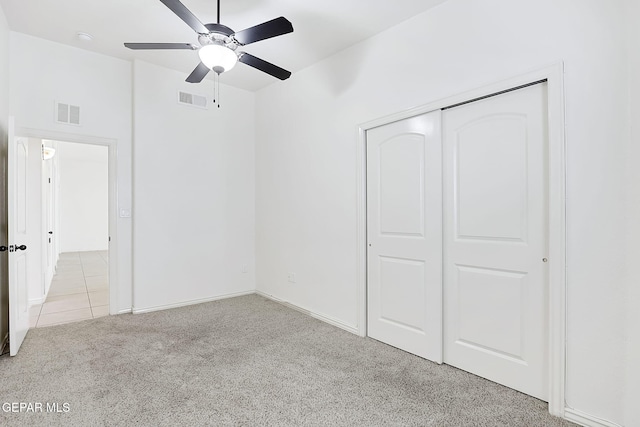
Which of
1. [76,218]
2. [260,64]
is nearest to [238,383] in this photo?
[260,64]

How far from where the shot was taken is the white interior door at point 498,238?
2182 millimetres

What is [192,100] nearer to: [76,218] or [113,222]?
[113,222]

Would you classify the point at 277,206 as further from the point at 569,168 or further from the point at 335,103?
the point at 569,168

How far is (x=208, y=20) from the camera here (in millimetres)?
3057

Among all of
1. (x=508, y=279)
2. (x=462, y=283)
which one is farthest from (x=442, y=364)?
(x=508, y=279)

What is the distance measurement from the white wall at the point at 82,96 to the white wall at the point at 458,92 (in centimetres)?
176

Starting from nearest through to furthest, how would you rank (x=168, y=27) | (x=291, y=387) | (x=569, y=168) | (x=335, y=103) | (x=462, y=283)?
(x=569, y=168), (x=291, y=387), (x=462, y=283), (x=168, y=27), (x=335, y=103)

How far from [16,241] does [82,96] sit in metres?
1.77

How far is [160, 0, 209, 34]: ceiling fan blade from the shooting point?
1.91 meters

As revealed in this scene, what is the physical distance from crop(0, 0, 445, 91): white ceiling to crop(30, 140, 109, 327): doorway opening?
11.1ft

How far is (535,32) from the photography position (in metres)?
2.17

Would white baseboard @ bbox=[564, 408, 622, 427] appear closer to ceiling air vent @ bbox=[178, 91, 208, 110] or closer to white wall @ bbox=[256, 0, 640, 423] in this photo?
white wall @ bbox=[256, 0, 640, 423]

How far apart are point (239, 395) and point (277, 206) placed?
8.72ft

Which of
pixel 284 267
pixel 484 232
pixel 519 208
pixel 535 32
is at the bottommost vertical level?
pixel 284 267
